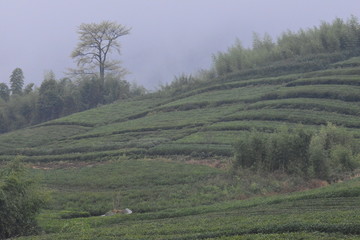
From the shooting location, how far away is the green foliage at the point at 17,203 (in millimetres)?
27016

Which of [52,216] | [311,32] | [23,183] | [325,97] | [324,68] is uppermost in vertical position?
[311,32]

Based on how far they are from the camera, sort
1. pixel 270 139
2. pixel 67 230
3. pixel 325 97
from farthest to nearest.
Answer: pixel 325 97, pixel 270 139, pixel 67 230

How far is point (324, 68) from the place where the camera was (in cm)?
7731

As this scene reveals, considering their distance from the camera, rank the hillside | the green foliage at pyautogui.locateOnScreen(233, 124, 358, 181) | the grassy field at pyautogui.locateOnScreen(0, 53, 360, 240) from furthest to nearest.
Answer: the hillside < the green foliage at pyautogui.locateOnScreen(233, 124, 358, 181) < the grassy field at pyautogui.locateOnScreen(0, 53, 360, 240)

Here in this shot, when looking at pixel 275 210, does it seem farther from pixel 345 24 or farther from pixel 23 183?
pixel 345 24

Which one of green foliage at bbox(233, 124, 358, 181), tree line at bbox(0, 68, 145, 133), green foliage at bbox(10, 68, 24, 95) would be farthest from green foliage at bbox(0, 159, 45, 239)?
green foliage at bbox(10, 68, 24, 95)

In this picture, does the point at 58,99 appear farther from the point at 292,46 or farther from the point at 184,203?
the point at 184,203

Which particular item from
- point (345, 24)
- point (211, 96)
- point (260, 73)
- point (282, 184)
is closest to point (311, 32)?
point (345, 24)

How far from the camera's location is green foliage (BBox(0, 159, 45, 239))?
27016mm

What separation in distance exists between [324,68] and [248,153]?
40.4 m

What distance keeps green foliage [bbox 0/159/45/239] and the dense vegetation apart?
1.41m

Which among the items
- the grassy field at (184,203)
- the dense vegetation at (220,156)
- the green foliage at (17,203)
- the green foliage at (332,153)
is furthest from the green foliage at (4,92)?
the green foliage at (17,203)

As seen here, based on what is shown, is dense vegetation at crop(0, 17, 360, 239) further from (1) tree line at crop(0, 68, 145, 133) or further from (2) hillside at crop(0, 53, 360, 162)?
(1) tree line at crop(0, 68, 145, 133)

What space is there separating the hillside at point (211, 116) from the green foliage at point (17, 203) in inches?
918
